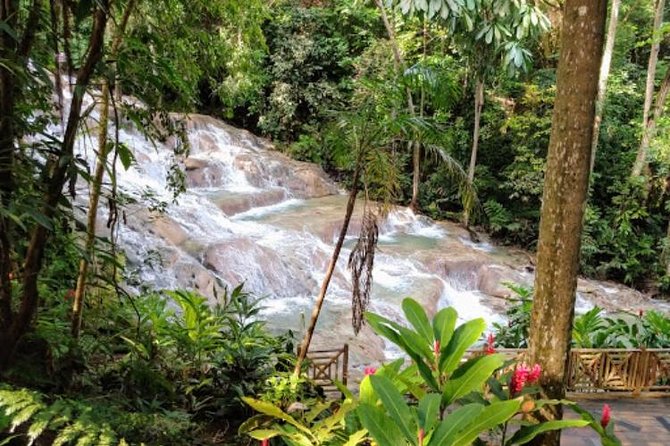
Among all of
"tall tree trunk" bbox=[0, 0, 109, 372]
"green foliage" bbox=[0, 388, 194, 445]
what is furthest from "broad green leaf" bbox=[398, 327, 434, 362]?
"tall tree trunk" bbox=[0, 0, 109, 372]

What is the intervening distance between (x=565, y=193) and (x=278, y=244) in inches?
295

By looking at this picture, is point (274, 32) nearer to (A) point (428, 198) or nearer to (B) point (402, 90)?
(A) point (428, 198)

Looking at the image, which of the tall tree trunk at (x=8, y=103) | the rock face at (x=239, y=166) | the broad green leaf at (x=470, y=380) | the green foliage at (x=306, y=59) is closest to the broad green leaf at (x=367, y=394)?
the broad green leaf at (x=470, y=380)

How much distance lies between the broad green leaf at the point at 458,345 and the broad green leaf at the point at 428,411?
40 cm

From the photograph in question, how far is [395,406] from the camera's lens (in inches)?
63.3

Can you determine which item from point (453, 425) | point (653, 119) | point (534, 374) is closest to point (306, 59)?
point (653, 119)

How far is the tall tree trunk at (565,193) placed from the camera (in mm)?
2344

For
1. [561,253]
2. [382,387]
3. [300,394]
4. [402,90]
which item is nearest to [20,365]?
[382,387]

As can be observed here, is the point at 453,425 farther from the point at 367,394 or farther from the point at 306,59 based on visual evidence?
the point at 306,59

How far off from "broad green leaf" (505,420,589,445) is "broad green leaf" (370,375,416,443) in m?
0.60

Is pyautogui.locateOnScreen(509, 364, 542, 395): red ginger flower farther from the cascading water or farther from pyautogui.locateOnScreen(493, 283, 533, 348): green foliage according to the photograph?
the cascading water

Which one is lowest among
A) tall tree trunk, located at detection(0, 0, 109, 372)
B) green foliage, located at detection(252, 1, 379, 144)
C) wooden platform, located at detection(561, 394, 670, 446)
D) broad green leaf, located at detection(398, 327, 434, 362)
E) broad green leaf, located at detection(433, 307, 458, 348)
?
wooden platform, located at detection(561, 394, 670, 446)

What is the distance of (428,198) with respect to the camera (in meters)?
13.9

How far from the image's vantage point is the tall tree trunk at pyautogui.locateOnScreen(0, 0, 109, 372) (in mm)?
1645
